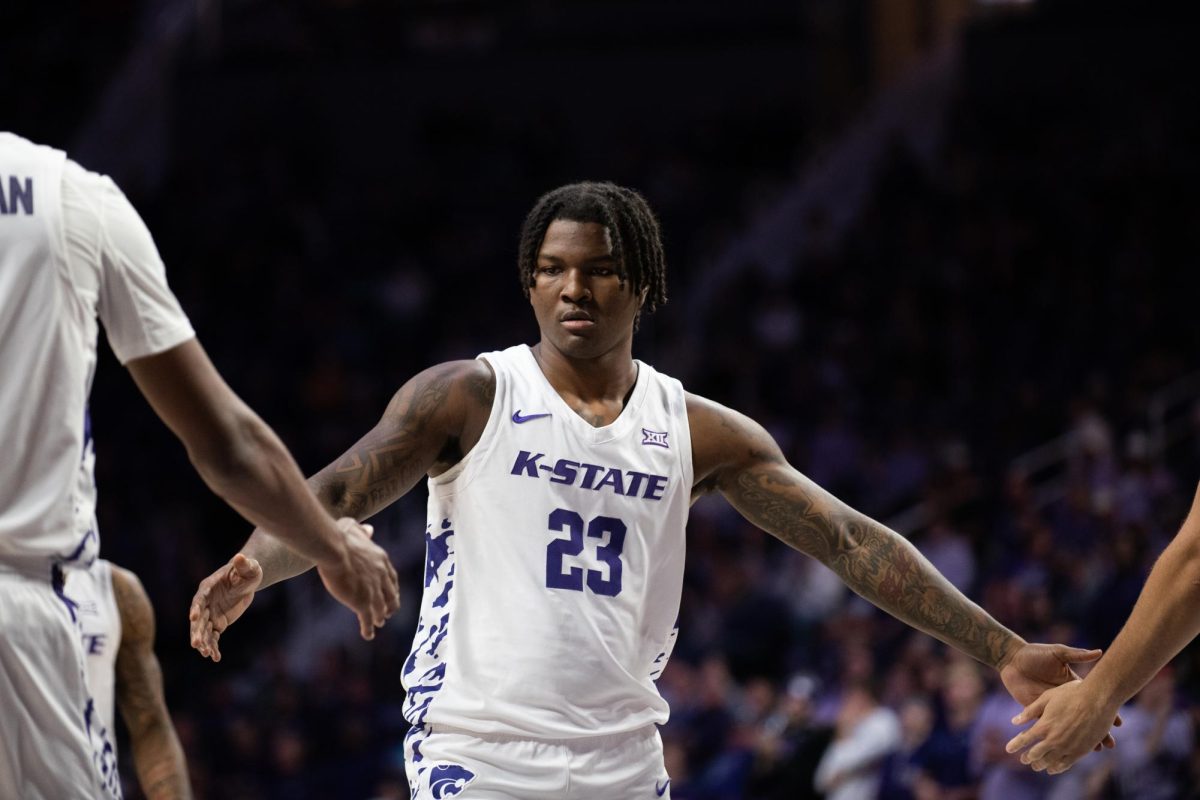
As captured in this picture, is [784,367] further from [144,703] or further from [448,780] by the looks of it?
[448,780]

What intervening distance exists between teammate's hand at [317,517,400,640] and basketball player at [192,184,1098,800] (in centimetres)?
68

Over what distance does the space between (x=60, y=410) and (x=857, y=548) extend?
8.66ft

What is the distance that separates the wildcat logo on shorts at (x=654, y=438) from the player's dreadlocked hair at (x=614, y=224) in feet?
1.44

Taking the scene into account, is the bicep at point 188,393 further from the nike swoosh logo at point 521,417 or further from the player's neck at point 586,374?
the player's neck at point 586,374

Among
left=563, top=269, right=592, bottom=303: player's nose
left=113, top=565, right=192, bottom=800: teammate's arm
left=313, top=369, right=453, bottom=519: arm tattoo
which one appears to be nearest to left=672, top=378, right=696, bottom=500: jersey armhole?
left=563, top=269, right=592, bottom=303: player's nose

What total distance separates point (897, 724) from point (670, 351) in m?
7.71

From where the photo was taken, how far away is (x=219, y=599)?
161 inches

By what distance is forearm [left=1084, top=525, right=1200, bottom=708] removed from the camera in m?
4.70

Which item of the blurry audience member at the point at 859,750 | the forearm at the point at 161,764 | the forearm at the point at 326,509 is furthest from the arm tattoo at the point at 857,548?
the blurry audience member at the point at 859,750

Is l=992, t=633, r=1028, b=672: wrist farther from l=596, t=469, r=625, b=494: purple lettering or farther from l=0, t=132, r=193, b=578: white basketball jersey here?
l=0, t=132, r=193, b=578: white basketball jersey

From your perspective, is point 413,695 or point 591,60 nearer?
point 413,695

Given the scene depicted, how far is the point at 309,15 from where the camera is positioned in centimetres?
2236

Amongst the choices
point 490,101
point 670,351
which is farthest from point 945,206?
point 490,101

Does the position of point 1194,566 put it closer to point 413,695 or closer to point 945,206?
point 413,695
